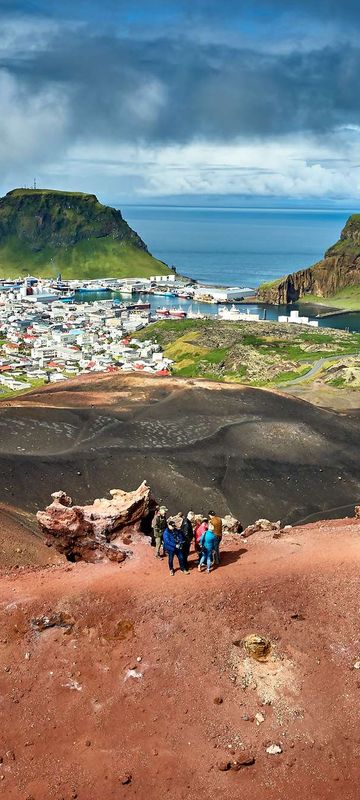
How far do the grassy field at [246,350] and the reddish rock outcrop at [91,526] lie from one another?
63137 mm

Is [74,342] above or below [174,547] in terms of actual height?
below

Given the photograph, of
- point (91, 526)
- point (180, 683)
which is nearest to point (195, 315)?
point (91, 526)

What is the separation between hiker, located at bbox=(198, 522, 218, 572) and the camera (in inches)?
616

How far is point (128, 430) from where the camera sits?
1610 inches

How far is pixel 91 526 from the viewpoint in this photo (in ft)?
61.6

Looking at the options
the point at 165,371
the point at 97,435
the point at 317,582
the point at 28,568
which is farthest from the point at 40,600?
the point at 165,371

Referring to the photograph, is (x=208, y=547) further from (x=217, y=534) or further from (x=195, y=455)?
(x=195, y=455)

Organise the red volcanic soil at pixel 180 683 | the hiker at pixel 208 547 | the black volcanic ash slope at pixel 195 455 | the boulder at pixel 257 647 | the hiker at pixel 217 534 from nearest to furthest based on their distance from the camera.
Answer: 1. the red volcanic soil at pixel 180 683
2. the boulder at pixel 257 647
3. the hiker at pixel 208 547
4. the hiker at pixel 217 534
5. the black volcanic ash slope at pixel 195 455

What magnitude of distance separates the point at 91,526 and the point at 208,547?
14.8ft

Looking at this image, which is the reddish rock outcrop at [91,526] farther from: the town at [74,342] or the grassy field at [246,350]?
the grassy field at [246,350]

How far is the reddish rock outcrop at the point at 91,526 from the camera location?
61.3 feet

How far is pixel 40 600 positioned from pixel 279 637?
5.63 meters

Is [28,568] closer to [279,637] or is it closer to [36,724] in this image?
[36,724]

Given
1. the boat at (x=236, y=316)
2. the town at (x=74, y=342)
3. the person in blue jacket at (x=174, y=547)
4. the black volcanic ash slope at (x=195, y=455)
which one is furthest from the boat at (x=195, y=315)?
the person in blue jacket at (x=174, y=547)
